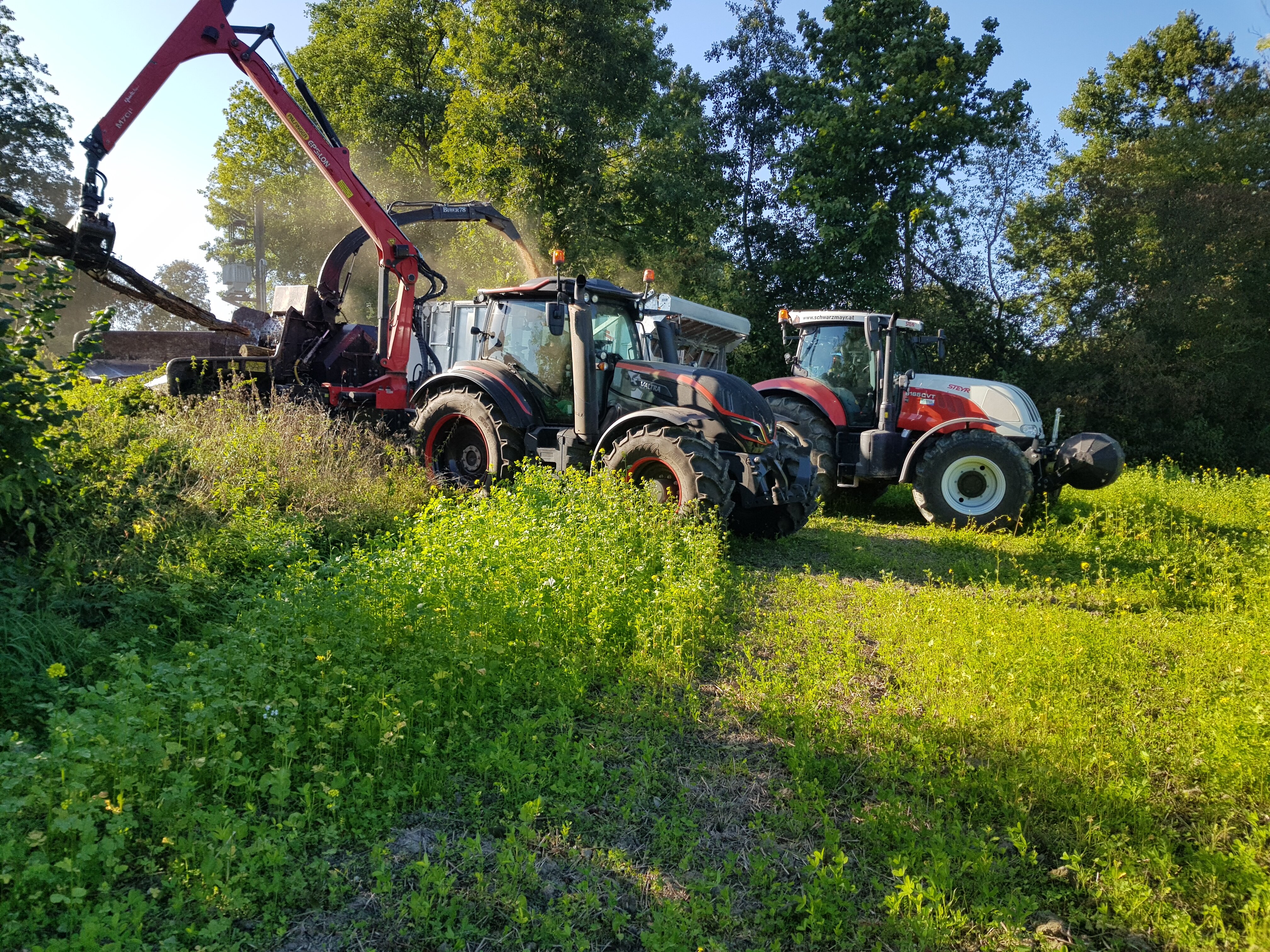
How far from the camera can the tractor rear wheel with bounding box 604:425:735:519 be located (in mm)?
6102

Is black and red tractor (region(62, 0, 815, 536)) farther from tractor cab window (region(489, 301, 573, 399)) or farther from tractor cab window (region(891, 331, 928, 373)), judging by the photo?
tractor cab window (region(891, 331, 928, 373))

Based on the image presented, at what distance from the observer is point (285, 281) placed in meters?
28.2

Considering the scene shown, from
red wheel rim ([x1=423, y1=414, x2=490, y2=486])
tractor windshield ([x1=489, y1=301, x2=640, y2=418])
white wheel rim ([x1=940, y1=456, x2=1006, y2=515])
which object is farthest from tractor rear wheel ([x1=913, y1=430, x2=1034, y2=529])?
red wheel rim ([x1=423, y1=414, x2=490, y2=486])

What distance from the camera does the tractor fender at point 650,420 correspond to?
20.9 ft

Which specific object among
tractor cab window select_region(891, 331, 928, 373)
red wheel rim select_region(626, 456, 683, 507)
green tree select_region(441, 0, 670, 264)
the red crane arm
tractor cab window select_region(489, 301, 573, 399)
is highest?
green tree select_region(441, 0, 670, 264)

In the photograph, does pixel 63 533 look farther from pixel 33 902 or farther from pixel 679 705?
pixel 679 705

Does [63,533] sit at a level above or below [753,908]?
above

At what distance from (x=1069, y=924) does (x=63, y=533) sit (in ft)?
17.1

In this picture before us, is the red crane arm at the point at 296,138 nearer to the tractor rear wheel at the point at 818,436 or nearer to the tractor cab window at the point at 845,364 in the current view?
the tractor rear wheel at the point at 818,436

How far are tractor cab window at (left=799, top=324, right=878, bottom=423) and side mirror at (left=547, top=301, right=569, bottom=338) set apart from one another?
13.2 feet

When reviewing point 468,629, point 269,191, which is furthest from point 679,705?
point 269,191

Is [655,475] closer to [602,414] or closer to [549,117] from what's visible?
[602,414]

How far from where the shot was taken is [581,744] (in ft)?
10.2

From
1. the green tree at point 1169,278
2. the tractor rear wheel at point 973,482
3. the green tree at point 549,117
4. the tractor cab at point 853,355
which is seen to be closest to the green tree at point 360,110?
the green tree at point 549,117
